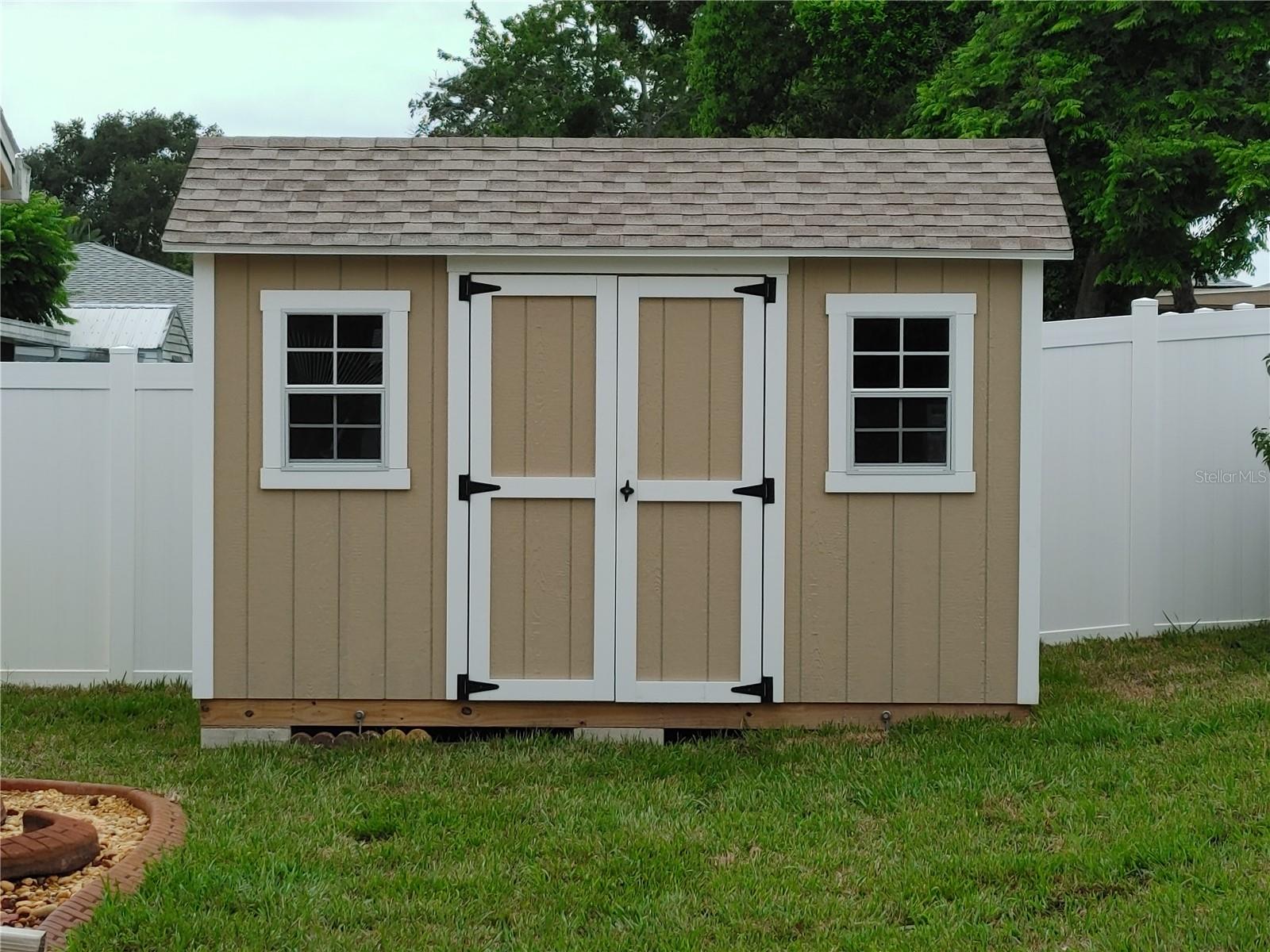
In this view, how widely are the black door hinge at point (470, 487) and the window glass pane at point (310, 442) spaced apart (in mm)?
589

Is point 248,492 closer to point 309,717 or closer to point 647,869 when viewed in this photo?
point 309,717

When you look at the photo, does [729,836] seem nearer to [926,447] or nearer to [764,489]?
[764,489]

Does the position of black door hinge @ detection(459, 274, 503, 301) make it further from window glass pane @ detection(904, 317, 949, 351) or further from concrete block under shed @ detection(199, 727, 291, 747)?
concrete block under shed @ detection(199, 727, 291, 747)

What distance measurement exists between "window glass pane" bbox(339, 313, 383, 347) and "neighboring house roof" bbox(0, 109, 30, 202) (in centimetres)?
135

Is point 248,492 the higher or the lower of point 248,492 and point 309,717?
the higher

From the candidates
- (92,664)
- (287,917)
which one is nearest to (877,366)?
(287,917)

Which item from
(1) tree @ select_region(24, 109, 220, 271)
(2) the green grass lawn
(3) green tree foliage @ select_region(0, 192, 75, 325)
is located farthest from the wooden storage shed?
(1) tree @ select_region(24, 109, 220, 271)

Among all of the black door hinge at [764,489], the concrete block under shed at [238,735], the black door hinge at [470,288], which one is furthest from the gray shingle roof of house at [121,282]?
the black door hinge at [764,489]

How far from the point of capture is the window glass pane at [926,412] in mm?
5945

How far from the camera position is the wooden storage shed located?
232 inches

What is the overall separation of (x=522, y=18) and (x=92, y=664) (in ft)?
94.3

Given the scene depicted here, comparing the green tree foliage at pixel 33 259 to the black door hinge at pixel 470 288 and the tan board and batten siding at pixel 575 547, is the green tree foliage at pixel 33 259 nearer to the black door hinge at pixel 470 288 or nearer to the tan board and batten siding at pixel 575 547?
the tan board and batten siding at pixel 575 547

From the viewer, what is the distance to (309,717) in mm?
5980

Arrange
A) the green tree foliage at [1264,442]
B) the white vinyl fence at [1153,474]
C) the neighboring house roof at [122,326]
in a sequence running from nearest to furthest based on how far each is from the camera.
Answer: the green tree foliage at [1264,442]
the white vinyl fence at [1153,474]
the neighboring house roof at [122,326]
